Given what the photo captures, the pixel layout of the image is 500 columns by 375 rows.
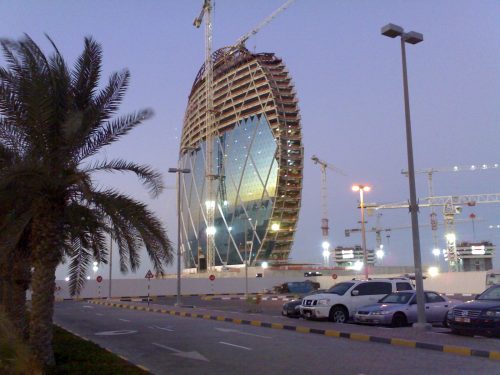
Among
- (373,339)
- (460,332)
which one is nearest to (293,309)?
(373,339)

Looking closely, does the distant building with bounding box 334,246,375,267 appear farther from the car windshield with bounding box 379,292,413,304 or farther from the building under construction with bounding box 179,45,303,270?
the car windshield with bounding box 379,292,413,304

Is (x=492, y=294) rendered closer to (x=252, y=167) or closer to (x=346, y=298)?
(x=346, y=298)

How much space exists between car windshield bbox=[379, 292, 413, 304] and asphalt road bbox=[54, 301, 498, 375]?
3927 mm

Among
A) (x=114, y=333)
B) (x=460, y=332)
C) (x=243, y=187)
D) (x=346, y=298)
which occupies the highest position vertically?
(x=243, y=187)

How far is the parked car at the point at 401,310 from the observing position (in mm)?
17812

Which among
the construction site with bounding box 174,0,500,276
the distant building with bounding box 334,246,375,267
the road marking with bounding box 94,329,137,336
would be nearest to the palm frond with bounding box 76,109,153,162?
the road marking with bounding box 94,329,137,336

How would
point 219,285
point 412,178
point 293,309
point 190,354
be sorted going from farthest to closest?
1. point 219,285
2. point 293,309
3. point 412,178
4. point 190,354

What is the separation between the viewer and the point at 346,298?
2016 centimetres

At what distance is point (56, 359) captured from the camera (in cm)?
1106

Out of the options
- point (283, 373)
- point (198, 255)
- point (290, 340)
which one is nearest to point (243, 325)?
point (290, 340)

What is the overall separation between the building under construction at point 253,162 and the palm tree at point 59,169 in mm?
101850

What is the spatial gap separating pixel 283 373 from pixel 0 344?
5.37 m

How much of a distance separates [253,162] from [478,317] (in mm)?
108386

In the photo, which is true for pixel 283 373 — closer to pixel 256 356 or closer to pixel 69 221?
pixel 256 356
